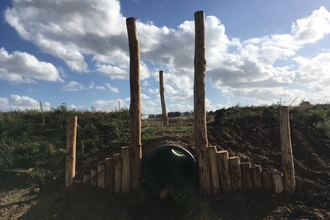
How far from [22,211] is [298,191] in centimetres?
626

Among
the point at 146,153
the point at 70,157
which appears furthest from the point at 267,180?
the point at 70,157

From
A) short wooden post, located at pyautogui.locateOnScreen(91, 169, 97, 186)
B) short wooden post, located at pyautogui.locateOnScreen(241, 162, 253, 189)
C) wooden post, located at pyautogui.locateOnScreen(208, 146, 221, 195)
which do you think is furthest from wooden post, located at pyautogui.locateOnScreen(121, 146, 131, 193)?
short wooden post, located at pyautogui.locateOnScreen(241, 162, 253, 189)

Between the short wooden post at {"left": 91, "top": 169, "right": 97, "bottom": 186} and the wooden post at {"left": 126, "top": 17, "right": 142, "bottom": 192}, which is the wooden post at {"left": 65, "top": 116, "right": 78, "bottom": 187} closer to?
the short wooden post at {"left": 91, "top": 169, "right": 97, "bottom": 186}

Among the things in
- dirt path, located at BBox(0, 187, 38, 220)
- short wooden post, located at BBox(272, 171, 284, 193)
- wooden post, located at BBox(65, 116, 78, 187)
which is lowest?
dirt path, located at BBox(0, 187, 38, 220)

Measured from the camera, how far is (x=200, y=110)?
7.38 m

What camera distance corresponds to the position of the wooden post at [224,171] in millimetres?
7102

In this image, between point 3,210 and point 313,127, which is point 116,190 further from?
point 313,127

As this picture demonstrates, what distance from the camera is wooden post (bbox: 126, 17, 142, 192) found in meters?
7.44

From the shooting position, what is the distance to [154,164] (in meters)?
7.98

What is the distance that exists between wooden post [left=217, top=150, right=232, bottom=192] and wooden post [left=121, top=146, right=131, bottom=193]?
2155 mm

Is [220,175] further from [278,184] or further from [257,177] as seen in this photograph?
[278,184]

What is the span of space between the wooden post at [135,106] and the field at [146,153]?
51cm

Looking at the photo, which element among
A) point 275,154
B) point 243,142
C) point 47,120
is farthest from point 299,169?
point 47,120

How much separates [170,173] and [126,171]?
1181 mm
